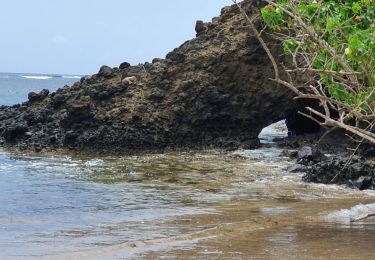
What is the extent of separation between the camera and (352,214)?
1029 cm

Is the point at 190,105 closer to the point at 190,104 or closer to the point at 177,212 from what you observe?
the point at 190,104

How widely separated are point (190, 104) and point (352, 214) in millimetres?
11650

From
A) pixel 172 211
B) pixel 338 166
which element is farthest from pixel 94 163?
pixel 172 211

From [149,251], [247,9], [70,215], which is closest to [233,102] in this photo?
[247,9]

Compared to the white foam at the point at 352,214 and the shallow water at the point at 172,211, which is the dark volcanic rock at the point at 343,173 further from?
the white foam at the point at 352,214

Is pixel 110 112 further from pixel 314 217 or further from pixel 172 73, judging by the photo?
pixel 314 217

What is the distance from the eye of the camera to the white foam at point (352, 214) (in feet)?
32.7

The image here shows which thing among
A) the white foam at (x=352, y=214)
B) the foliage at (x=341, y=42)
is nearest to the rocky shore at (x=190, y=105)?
the white foam at (x=352, y=214)

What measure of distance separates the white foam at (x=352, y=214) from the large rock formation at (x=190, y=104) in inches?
409

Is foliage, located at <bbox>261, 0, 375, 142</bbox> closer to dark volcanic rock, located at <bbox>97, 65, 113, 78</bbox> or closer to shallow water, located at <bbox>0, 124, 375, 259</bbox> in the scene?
shallow water, located at <bbox>0, 124, 375, 259</bbox>

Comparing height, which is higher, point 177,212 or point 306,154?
point 306,154

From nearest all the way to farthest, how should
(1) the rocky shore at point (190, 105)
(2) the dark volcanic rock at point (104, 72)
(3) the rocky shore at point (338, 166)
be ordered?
(3) the rocky shore at point (338, 166) → (1) the rocky shore at point (190, 105) → (2) the dark volcanic rock at point (104, 72)

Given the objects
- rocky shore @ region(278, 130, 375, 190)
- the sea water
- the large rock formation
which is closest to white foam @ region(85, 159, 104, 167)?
the sea water

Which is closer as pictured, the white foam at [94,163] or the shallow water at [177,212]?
the shallow water at [177,212]
